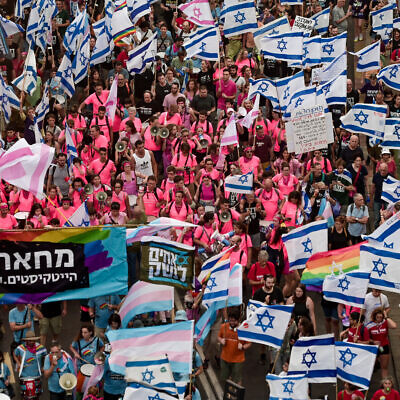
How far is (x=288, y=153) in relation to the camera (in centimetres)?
2452

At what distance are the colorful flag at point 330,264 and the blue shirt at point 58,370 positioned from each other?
4054 millimetres

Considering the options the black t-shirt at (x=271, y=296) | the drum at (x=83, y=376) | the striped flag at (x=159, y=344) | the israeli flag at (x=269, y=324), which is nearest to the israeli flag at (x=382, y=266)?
the israeli flag at (x=269, y=324)

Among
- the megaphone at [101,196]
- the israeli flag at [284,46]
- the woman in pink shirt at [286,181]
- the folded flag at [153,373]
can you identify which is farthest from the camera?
the israeli flag at [284,46]

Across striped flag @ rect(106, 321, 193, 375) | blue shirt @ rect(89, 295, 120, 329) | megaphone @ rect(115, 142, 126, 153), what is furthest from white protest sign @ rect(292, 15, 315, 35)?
striped flag @ rect(106, 321, 193, 375)

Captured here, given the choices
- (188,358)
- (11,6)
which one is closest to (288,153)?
(188,358)

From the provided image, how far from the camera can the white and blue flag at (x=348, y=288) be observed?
1880cm

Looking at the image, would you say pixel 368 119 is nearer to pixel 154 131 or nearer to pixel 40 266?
pixel 154 131

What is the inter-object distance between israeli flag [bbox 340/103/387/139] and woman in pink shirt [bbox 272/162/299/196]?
6.82 ft

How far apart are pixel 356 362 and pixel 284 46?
10664 mm

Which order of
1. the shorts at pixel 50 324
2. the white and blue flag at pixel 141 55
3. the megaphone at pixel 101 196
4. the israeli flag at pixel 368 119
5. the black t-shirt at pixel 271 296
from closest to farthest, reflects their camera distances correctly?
the black t-shirt at pixel 271 296 → the shorts at pixel 50 324 → the megaphone at pixel 101 196 → the israeli flag at pixel 368 119 → the white and blue flag at pixel 141 55

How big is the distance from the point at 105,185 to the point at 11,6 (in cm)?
1189

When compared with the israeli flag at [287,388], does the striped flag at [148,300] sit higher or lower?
higher

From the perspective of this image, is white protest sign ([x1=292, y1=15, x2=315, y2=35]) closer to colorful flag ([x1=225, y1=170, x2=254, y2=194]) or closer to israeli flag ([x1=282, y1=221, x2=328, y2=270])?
colorful flag ([x1=225, y1=170, x2=254, y2=194])

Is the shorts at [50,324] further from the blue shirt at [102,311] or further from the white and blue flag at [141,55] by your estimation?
the white and blue flag at [141,55]
